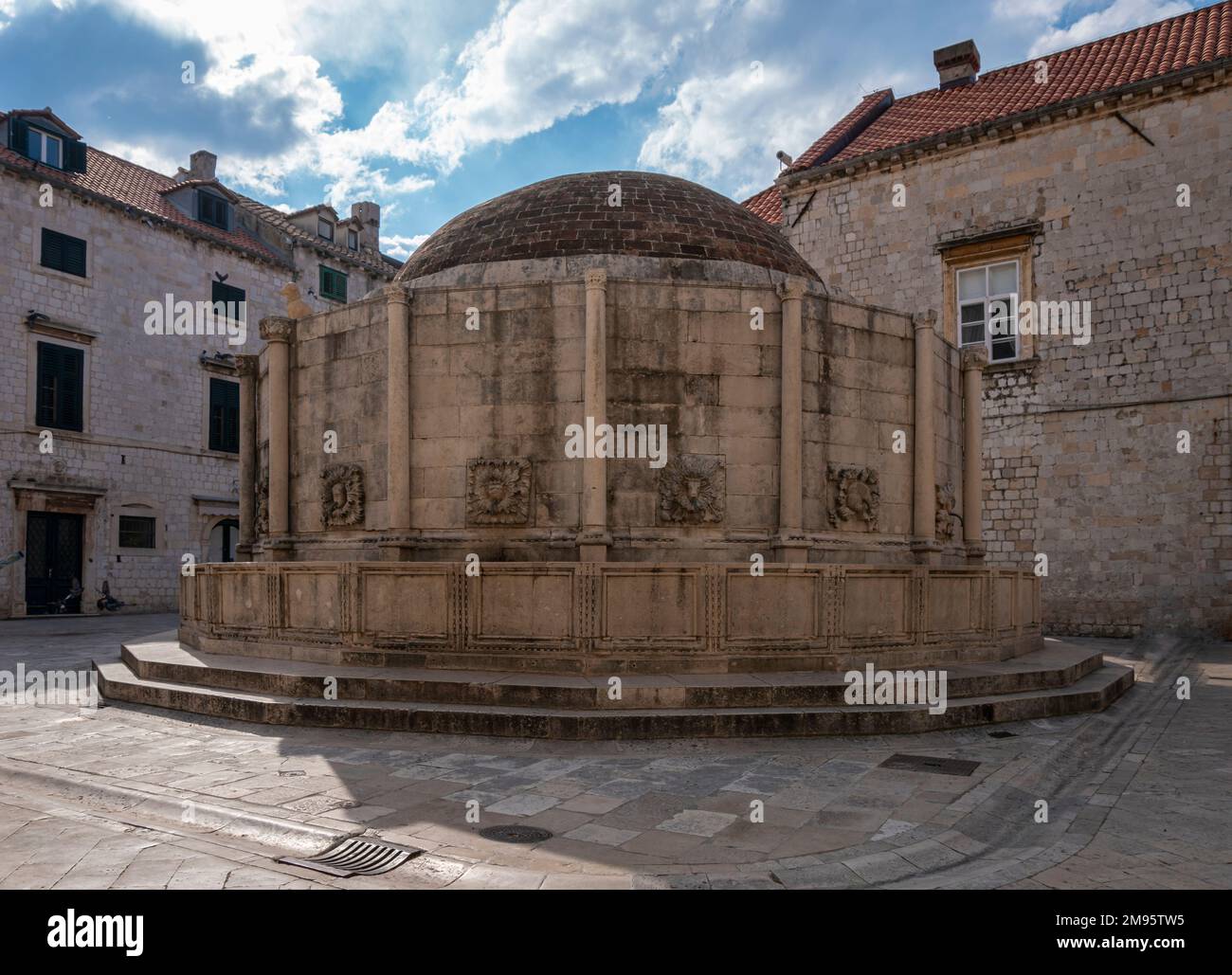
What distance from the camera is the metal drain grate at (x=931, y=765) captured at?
26.3 ft

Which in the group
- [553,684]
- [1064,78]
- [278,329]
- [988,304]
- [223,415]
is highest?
[1064,78]

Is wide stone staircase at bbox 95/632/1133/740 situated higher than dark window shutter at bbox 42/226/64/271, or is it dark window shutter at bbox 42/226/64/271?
dark window shutter at bbox 42/226/64/271

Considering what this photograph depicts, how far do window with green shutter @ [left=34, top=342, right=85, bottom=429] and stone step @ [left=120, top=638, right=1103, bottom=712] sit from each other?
1987 centimetres

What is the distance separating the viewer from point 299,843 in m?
5.97

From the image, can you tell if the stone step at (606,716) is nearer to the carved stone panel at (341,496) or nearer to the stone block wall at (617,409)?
the stone block wall at (617,409)

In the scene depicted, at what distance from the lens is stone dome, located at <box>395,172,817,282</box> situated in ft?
46.6

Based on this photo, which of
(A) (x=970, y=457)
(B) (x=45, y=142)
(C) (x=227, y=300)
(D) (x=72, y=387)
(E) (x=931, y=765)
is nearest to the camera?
(E) (x=931, y=765)

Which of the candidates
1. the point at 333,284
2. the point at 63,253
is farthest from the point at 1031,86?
the point at 63,253

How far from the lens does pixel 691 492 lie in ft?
38.8

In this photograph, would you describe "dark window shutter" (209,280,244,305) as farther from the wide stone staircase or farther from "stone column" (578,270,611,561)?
"stone column" (578,270,611,561)

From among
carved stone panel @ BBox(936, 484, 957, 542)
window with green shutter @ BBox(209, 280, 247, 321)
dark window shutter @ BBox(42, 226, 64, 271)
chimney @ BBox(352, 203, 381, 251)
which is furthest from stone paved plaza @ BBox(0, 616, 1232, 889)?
chimney @ BBox(352, 203, 381, 251)

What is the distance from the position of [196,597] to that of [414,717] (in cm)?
585

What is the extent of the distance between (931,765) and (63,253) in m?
29.9

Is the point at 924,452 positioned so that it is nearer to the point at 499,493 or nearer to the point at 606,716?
the point at 499,493
